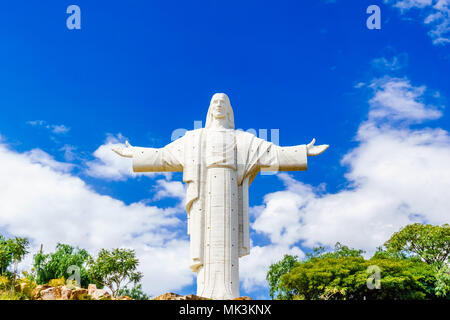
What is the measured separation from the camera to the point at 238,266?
13.2 metres

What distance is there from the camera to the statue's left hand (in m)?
14.5

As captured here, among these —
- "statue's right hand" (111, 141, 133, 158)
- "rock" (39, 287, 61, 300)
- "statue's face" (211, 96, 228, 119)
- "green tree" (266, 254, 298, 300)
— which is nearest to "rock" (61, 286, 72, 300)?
"rock" (39, 287, 61, 300)

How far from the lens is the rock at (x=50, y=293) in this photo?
10.1m

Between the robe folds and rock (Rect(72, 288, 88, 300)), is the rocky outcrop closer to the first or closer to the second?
rock (Rect(72, 288, 88, 300))

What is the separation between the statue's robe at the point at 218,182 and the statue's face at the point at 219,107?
604 mm

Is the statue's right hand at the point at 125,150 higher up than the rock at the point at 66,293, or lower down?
higher up

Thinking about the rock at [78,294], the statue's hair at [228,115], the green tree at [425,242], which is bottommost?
the rock at [78,294]

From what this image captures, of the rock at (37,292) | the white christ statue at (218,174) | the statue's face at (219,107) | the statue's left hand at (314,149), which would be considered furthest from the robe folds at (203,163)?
the rock at (37,292)

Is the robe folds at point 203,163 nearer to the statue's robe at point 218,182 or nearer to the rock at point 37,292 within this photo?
the statue's robe at point 218,182

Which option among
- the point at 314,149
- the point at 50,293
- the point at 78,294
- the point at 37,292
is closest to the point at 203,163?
the point at 314,149
